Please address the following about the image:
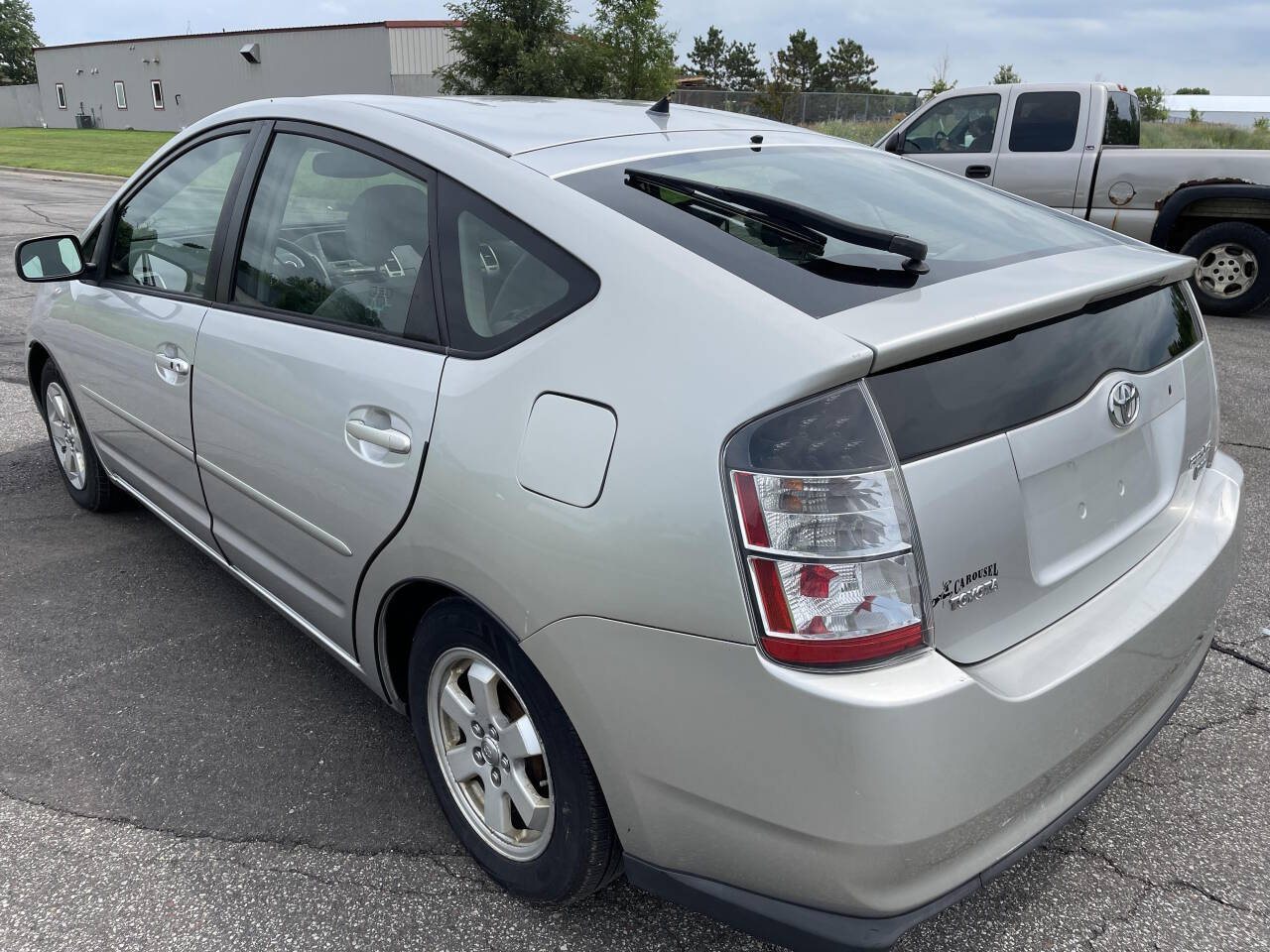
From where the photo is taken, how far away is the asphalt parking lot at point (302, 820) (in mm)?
2129

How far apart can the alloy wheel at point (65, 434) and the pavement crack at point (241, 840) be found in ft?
6.91

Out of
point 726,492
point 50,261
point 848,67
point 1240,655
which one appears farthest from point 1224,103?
point 726,492

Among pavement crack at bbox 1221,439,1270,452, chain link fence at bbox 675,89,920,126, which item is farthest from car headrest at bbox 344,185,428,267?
chain link fence at bbox 675,89,920,126

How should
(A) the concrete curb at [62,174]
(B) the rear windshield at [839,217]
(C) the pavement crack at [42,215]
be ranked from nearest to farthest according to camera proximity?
(B) the rear windshield at [839,217]
(C) the pavement crack at [42,215]
(A) the concrete curb at [62,174]

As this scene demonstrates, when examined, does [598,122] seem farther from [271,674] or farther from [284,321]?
[271,674]

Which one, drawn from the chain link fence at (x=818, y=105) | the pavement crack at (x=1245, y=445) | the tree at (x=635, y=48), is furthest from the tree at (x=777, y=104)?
the pavement crack at (x=1245, y=445)

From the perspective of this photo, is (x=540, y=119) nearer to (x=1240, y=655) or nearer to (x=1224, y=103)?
(x=1240, y=655)

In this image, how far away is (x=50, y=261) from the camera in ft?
11.6

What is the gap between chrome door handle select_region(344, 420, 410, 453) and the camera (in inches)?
82.3

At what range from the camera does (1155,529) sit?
81.9 inches

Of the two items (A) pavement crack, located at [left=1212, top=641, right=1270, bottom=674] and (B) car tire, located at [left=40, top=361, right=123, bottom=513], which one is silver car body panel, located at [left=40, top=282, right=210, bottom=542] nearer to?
(B) car tire, located at [left=40, top=361, right=123, bottom=513]

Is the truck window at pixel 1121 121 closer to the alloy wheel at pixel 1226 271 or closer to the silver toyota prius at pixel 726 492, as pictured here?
the alloy wheel at pixel 1226 271

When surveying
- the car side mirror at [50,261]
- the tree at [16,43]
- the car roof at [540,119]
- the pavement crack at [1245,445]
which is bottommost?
the pavement crack at [1245,445]

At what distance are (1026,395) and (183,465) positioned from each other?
251 centimetres
